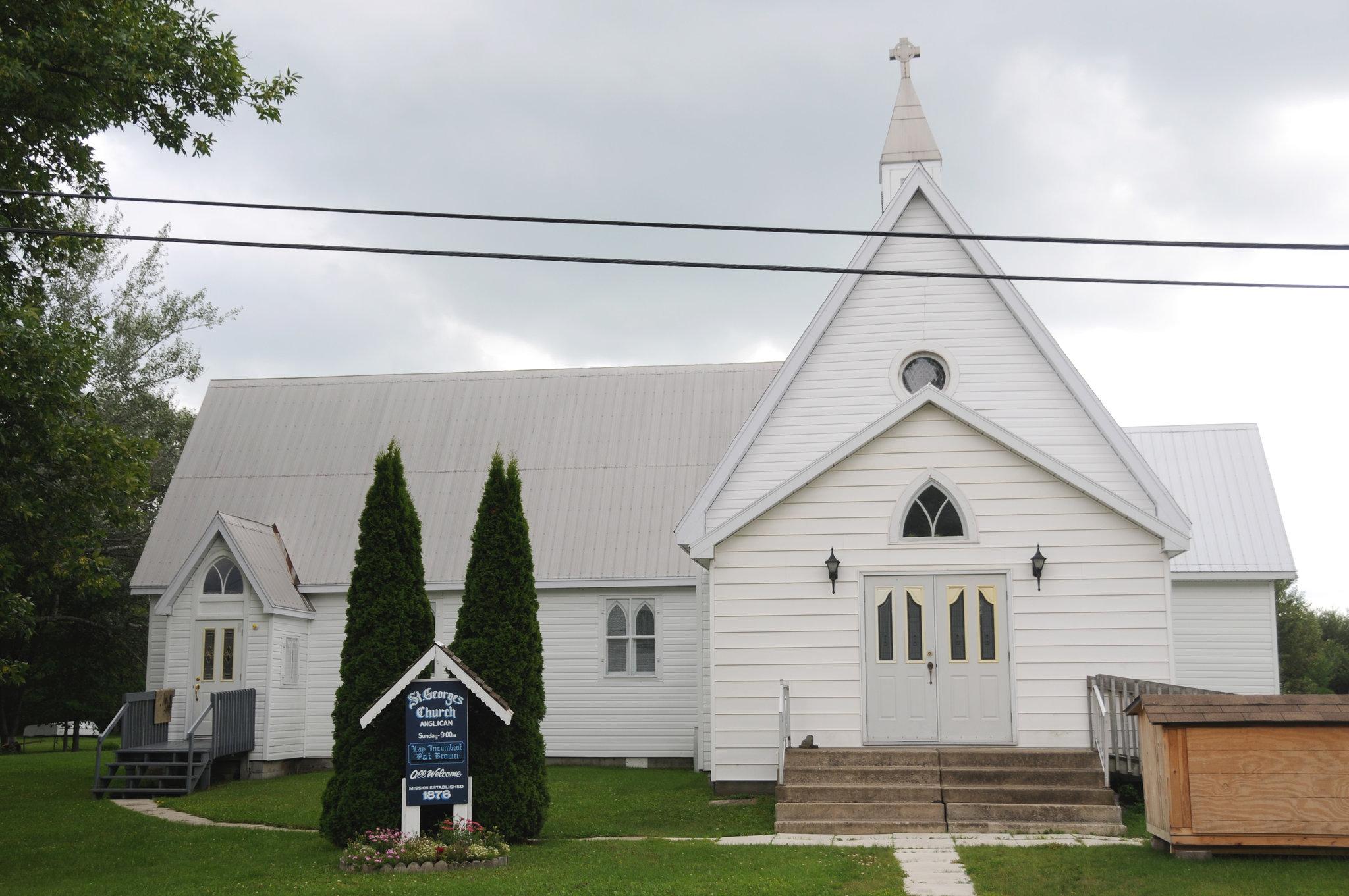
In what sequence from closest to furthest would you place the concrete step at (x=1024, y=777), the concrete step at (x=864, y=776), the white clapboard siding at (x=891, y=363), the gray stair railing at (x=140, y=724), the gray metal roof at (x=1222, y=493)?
1. the concrete step at (x=1024, y=777)
2. the concrete step at (x=864, y=776)
3. the white clapboard siding at (x=891, y=363)
4. the gray stair railing at (x=140, y=724)
5. the gray metal roof at (x=1222, y=493)

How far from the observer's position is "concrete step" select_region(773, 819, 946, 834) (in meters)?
12.9

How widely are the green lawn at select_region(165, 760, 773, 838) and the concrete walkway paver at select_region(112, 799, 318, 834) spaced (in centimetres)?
15

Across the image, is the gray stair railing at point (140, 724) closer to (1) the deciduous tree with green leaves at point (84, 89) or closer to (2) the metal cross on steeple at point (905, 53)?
(1) the deciduous tree with green leaves at point (84, 89)

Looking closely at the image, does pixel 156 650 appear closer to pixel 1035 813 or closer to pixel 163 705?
pixel 163 705

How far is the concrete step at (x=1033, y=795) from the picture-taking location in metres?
13.1

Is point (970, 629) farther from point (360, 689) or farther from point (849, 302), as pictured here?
point (360, 689)

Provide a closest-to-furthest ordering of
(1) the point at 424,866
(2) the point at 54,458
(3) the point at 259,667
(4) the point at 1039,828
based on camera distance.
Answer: (1) the point at 424,866 < (4) the point at 1039,828 < (2) the point at 54,458 < (3) the point at 259,667

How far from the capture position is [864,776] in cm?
1385

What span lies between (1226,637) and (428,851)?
15.1m

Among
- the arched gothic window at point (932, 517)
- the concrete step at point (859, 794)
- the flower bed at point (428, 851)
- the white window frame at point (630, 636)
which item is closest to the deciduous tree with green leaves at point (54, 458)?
the flower bed at point (428, 851)

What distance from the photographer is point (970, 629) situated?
1497 cm

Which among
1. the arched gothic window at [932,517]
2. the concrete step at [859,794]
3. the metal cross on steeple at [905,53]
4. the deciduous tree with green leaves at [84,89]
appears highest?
the metal cross on steeple at [905,53]

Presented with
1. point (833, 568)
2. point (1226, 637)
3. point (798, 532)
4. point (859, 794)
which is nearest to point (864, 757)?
point (859, 794)

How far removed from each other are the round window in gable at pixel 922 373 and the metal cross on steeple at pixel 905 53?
17.9 feet
